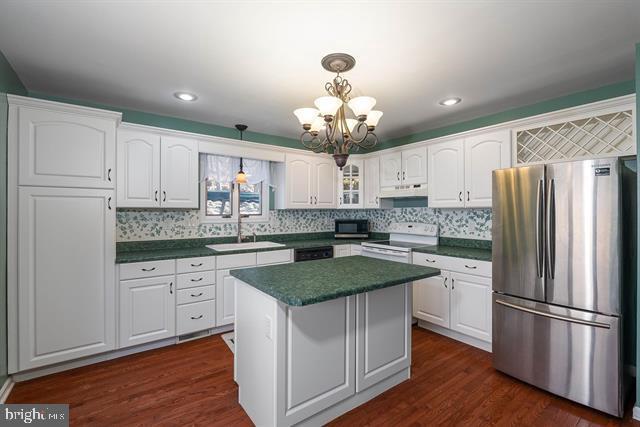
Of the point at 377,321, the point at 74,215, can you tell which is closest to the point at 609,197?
the point at 377,321

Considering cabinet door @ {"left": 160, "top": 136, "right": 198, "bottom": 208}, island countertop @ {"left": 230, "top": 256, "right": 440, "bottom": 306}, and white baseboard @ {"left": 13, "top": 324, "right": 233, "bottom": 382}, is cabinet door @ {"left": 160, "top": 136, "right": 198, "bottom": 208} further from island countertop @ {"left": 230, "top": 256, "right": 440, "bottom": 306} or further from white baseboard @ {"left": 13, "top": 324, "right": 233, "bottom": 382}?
island countertop @ {"left": 230, "top": 256, "right": 440, "bottom": 306}

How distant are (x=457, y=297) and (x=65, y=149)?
12.4 feet

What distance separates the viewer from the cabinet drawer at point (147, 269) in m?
2.62

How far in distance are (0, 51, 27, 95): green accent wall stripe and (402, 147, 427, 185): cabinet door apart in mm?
3767

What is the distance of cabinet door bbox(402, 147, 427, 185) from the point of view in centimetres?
354

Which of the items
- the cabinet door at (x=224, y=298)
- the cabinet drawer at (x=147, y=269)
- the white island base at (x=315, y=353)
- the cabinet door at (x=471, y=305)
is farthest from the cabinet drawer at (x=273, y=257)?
the cabinet door at (x=471, y=305)

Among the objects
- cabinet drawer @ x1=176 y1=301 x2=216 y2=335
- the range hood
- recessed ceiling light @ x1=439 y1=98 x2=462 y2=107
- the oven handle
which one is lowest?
cabinet drawer @ x1=176 y1=301 x2=216 y2=335

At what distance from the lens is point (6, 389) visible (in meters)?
2.10

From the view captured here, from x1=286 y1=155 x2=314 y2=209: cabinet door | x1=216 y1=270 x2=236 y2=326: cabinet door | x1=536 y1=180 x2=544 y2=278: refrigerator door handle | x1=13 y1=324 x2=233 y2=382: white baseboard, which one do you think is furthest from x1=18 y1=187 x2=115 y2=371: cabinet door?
x1=536 y1=180 x2=544 y2=278: refrigerator door handle

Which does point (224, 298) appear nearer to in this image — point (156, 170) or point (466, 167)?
point (156, 170)

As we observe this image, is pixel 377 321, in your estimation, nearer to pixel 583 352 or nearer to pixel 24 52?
pixel 583 352

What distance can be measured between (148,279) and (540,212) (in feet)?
11.1

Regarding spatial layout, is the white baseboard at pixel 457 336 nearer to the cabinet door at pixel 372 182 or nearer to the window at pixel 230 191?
the cabinet door at pixel 372 182

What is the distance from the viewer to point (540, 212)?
2156 millimetres
